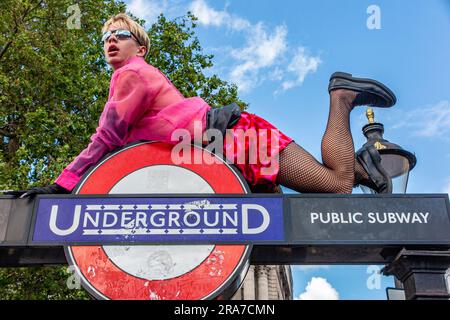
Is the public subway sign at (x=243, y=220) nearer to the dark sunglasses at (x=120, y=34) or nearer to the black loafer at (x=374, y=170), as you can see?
the black loafer at (x=374, y=170)

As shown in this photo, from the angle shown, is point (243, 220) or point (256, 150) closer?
point (243, 220)

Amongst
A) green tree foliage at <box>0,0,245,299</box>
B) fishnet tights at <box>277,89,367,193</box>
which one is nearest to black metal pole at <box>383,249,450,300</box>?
fishnet tights at <box>277,89,367,193</box>

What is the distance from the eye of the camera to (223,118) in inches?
157

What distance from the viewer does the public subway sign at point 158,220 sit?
343cm

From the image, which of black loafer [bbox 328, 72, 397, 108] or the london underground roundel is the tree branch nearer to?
the london underground roundel

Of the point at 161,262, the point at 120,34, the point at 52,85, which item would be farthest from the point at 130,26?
the point at 52,85

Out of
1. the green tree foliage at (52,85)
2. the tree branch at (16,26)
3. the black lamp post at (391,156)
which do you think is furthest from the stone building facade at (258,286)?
the black lamp post at (391,156)

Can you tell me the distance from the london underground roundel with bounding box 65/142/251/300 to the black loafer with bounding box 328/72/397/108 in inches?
50.2

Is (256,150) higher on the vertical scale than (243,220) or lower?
higher

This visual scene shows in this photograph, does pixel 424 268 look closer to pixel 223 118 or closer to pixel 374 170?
pixel 374 170

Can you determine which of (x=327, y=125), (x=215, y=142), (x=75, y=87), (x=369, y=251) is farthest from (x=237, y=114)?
(x=75, y=87)

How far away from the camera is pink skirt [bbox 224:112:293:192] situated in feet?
12.7

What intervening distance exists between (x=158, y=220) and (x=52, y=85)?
8.54 m

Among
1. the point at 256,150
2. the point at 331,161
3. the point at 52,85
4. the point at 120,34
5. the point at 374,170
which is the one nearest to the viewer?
the point at 256,150
